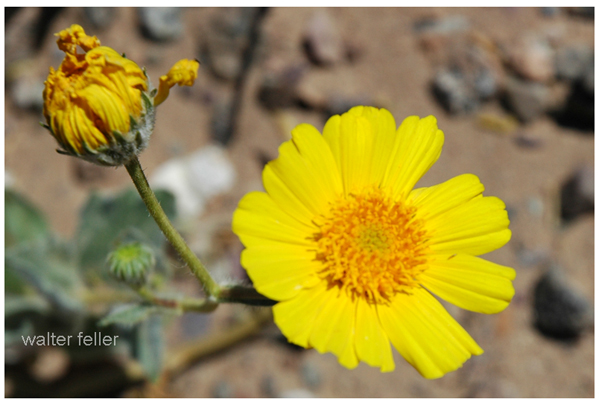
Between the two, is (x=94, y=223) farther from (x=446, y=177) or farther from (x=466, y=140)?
(x=466, y=140)

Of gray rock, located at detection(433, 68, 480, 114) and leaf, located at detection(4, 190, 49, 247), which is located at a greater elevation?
leaf, located at detection(4, 190, 49, 247)

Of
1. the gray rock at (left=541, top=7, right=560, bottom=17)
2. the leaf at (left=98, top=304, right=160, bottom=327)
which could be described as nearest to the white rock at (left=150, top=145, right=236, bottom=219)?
the leaf at (left=98, top=304, right=160, bottom=327)

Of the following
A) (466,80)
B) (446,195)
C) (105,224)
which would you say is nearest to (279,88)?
(466,80)

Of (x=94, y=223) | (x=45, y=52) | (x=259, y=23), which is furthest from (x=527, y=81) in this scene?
(x=45, y=52)

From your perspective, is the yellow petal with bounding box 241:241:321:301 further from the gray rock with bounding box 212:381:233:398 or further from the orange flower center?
the gray rock with bounding box 212:381:233:398

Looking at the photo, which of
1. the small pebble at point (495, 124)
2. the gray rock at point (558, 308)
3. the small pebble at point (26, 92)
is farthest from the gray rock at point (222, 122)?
the gray rock at point (558, 308)

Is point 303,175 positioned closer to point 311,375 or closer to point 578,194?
point 311,375

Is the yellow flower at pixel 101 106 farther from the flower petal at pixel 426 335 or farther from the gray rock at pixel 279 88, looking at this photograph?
the gray rock at pixel 279 88
